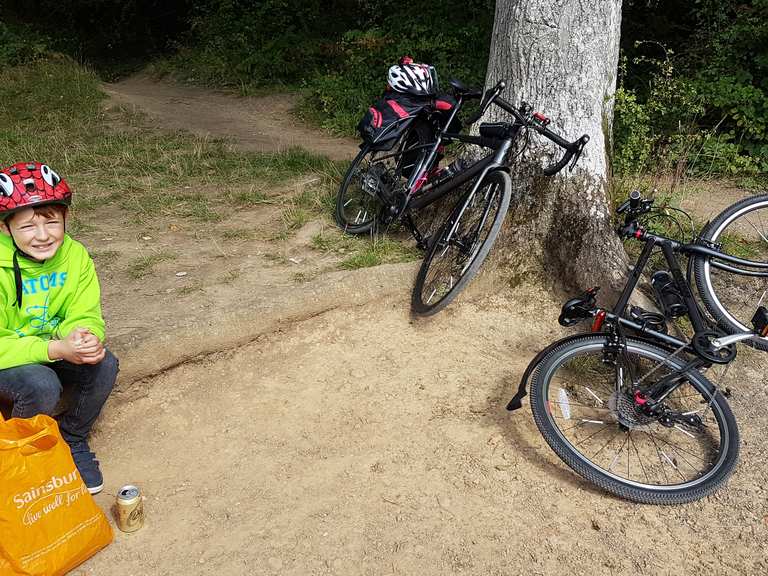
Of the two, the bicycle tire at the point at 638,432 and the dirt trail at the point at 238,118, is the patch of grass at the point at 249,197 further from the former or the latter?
the bicycle tire at the point at 638,432

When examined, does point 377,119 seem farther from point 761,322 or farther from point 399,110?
point 761,322

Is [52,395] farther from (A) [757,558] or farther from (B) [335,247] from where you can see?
(A) [757,558]

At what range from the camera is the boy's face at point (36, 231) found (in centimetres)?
270

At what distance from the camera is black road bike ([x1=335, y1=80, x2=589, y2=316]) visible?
388 cm

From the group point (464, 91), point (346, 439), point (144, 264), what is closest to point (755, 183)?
point (464, 91)

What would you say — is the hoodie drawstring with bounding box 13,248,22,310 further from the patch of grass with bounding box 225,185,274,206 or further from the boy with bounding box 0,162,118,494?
the patch of grass with bounding box 225,185,274,206

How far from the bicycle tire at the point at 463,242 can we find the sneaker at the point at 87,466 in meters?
1.99

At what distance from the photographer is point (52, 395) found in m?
2.79

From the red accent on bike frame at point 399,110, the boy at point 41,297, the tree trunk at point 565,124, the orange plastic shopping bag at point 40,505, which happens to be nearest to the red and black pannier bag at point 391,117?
the red accent on bike frame at point 399,110

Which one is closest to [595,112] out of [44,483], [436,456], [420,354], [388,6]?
Result: [420,354]

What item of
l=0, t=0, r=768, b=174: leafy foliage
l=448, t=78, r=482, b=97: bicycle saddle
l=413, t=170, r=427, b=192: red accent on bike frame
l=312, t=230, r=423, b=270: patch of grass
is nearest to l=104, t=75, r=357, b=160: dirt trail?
l=0, t=0, r=768, b=174: leafy foliage

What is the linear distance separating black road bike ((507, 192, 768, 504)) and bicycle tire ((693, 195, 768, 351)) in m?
0.32

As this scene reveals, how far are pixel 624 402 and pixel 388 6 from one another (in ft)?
27.4

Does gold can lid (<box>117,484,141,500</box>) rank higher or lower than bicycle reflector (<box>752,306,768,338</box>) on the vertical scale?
lower
